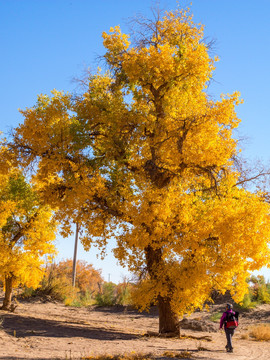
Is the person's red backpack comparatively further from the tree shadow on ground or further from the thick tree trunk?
the thick tree trunk

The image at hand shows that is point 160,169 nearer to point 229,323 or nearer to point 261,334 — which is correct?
point 229,323

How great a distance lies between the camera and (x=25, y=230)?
20.1 metres

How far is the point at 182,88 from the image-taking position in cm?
1509

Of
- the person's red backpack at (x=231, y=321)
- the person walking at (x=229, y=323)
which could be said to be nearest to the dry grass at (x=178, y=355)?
the person walking at (x=229, y=323)

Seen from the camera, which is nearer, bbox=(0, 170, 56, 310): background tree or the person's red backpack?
the person's red backpack

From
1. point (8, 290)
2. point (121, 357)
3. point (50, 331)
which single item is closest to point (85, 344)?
point (121, 357)

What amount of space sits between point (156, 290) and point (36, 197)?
29.5 feet

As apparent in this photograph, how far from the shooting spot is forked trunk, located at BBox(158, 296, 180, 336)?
15.0m

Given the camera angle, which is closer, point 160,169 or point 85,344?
point 85,344

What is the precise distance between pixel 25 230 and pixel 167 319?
8.93 m

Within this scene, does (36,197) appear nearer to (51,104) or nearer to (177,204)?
(51,104)

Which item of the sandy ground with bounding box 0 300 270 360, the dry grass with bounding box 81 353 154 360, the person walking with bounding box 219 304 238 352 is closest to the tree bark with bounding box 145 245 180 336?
the sandy ground with bounding box 0 300 270 360

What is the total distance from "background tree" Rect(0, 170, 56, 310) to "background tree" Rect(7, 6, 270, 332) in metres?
4.34

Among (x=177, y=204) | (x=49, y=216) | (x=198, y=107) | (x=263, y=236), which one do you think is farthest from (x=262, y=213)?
(x=49, y=216)
